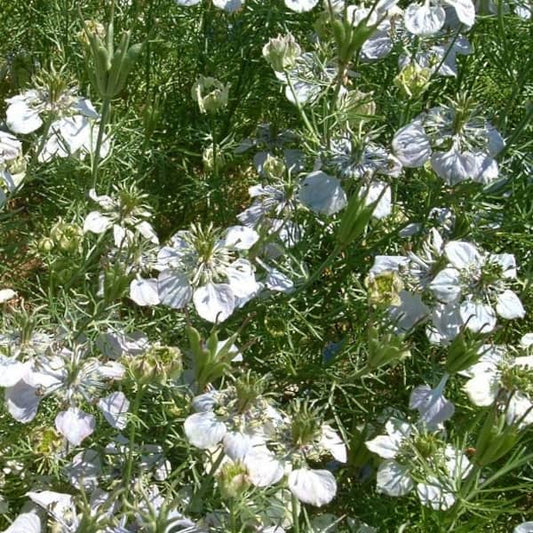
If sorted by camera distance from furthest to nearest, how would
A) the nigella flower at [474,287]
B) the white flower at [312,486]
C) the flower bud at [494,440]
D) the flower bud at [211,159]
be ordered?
the flower bud at [211,159]
the nigella flower at [474,287]
the white flower at [312,486]
the flower bud at [494,440]

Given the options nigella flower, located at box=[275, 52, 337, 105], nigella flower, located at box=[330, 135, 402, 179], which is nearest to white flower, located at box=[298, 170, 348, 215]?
nigella flower, located at box=[330, 135, 402, 179]

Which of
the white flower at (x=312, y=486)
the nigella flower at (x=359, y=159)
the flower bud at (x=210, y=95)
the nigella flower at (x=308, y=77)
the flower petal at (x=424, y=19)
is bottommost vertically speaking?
the white flower at (x=312, y=486)

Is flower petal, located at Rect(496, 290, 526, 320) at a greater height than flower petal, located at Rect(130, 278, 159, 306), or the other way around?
flower petal, located at Rect(496, 290, 526, 320)

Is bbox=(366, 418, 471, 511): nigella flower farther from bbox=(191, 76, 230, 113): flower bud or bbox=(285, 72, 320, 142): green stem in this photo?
bbox=(191, 76, 230, 113): flower bud

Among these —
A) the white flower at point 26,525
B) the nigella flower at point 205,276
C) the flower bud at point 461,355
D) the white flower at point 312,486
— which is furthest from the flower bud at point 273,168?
the white flower at point 26,525

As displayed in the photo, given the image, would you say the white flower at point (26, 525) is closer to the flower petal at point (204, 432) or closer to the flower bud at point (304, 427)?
the flower petal at point (204, 432)

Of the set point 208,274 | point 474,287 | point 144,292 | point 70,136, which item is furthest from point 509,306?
point 70,136
